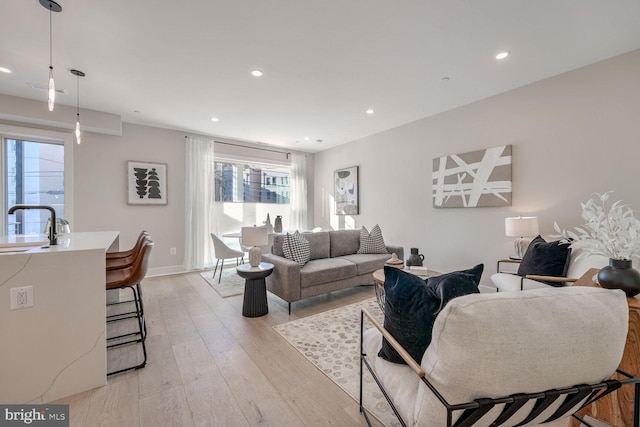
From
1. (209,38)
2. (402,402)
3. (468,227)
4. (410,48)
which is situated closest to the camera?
(402,402)

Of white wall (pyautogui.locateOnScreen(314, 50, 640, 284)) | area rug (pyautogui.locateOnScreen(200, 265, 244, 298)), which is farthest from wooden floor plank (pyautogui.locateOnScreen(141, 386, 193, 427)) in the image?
white wall (pyautogui.locateOnScreen(314, 50, 640, 284))

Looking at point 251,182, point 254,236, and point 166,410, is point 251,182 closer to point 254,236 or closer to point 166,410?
point 254,236

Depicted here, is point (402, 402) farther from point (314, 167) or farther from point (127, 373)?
point (314, 167)

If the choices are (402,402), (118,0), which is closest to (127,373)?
(402,402)

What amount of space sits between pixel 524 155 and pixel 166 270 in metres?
5.91

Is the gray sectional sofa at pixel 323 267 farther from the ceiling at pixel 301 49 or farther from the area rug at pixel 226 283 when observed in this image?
the ceiling at pixel 301 49

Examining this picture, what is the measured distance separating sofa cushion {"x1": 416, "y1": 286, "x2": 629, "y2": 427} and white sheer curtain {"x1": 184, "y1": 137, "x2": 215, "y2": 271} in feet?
16.2

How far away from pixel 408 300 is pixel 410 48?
236 cm

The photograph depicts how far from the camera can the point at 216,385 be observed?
176 centimetres

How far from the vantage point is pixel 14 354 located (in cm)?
150

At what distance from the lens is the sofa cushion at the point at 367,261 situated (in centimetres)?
360

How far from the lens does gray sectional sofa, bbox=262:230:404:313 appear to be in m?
2.97

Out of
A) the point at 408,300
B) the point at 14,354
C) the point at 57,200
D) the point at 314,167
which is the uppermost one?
the point at 314,167

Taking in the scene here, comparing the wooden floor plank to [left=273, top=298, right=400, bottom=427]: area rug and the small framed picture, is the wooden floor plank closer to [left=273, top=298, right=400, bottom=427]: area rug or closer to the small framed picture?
[left=273, top=298, right=400, bottom=427]: area rug
